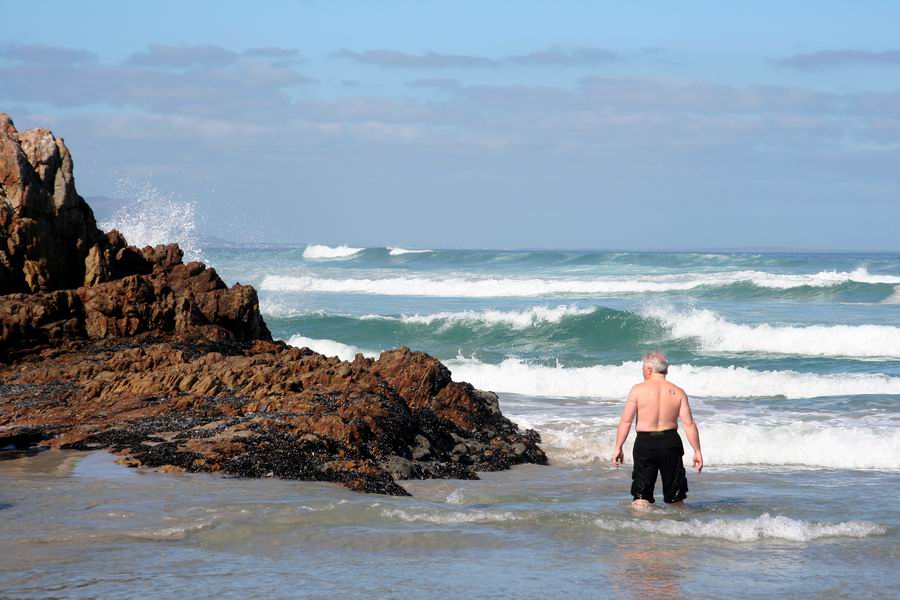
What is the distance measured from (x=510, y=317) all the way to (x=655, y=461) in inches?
1014

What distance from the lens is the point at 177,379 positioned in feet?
40.4

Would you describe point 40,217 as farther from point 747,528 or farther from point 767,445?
point 747,528

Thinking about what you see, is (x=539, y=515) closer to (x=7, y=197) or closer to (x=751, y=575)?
(x=751, y=575)

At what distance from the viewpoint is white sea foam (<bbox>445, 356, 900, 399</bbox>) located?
815 inches

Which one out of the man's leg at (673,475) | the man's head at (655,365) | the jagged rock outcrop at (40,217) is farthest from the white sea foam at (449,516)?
the jagged rock outcrop at (40,217)

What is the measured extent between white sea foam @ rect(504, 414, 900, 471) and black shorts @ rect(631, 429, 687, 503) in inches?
147

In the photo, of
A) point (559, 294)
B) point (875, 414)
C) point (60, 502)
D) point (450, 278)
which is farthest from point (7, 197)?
point (450, 278)

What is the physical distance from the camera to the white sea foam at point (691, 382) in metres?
20.7

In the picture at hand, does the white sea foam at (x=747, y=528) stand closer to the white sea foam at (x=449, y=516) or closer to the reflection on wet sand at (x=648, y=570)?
the reflection on wet sand at (x=648, y=570)

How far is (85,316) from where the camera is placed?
14250 millimetres

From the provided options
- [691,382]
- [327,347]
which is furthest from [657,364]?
[327,347]

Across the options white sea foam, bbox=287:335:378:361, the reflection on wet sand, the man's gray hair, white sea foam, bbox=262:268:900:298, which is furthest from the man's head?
white sea foam, bbox=262:268:900:298

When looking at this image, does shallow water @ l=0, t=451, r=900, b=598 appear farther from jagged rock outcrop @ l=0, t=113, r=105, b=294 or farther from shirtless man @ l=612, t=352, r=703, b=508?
jagged rock outcrop @ l=0, t=113, r=105, b=294

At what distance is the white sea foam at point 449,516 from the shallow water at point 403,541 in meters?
0.02
